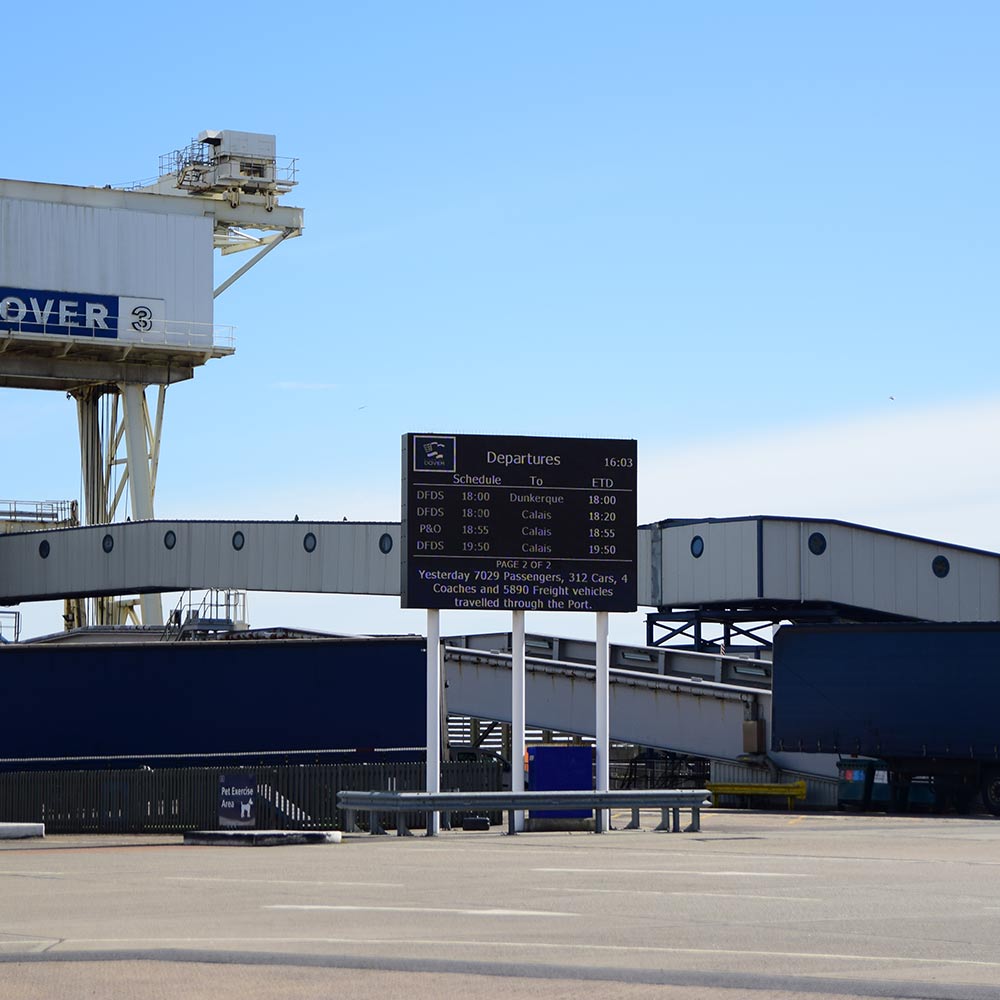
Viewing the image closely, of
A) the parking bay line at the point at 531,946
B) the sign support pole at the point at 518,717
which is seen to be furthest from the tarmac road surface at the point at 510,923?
the sign support pole at the point at 518,717

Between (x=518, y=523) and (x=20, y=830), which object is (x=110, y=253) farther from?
(x=518, y=523)

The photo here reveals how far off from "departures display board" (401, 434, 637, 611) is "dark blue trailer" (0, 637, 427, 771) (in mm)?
5052

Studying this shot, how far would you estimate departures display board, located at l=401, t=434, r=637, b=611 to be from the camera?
94.6ft

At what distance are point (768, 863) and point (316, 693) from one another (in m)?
15.1

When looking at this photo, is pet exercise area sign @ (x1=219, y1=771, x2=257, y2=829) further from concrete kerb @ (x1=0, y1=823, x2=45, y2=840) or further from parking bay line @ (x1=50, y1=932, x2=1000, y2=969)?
parking bay line @ (x1=50, y1=932, x2=1000, y2=969)

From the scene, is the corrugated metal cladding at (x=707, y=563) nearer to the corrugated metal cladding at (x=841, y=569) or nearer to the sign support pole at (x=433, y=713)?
the corrugated metal cladding at (x=841, y=569)

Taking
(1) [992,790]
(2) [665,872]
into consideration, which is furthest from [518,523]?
(1) [992,790]

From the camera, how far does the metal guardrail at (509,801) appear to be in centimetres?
2728

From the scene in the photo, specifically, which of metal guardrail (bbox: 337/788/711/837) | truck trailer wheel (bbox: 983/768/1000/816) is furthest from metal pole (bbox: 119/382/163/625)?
metal guardrail (bbox: 337/788/711/837)

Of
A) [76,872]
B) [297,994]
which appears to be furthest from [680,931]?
[76,872]

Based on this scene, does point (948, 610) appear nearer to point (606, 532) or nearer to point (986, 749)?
point (986, 749)

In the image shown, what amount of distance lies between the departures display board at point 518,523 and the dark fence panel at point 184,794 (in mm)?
4315

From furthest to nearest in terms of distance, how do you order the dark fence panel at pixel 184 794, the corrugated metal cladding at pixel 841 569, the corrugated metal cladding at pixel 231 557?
the corrugated metal cladding at pixel 231 557 → the corrugated metal cladding at pixel 841 569 → the dark fence panel at pixel 184 794

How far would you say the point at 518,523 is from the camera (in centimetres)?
2917
